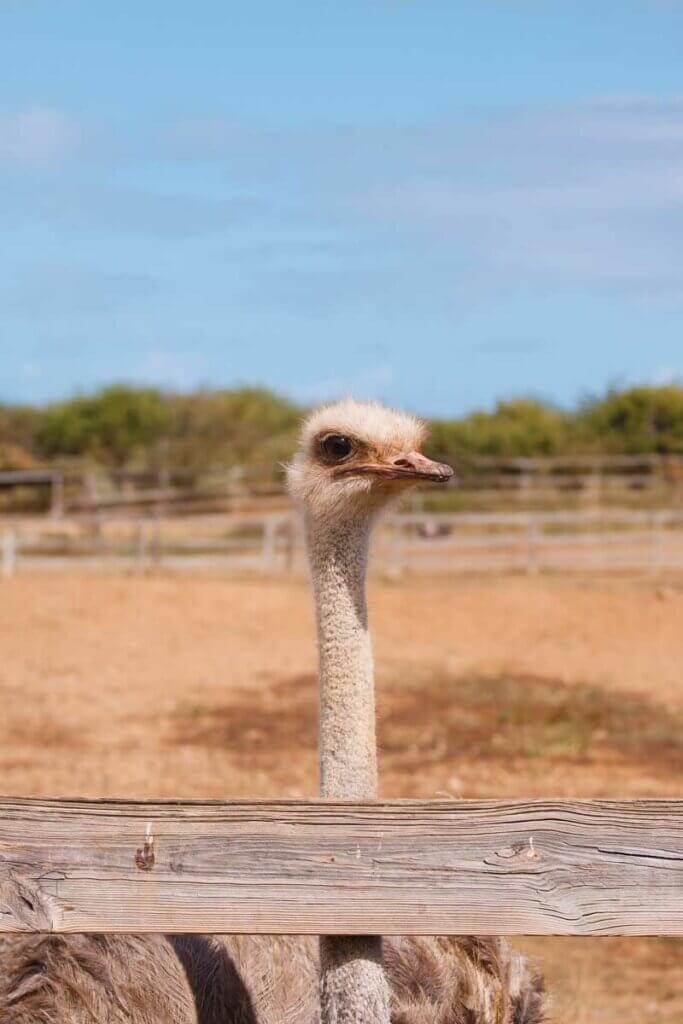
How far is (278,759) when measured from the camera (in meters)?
8.71

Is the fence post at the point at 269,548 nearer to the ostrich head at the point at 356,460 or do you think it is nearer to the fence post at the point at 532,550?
the fence post at the point at 532,550

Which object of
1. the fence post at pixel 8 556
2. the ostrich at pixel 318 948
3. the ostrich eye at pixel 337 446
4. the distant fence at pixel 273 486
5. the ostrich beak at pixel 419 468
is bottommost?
the ostrich at pixel 318 948

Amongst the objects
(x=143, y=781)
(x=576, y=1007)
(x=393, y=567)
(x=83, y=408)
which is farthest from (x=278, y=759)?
(x=83, y=408)

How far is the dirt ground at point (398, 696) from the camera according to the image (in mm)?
7625

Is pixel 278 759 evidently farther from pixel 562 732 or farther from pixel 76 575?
pixel 76 575

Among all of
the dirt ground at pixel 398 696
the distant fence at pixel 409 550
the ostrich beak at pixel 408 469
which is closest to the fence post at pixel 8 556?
the distant fence at pixel 409 550

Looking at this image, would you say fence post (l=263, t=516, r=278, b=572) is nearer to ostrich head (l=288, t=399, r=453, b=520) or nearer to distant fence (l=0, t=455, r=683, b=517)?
distant fence (l=0, t=455, r=683, b=517)

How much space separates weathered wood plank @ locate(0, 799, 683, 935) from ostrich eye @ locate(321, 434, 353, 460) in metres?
0.79

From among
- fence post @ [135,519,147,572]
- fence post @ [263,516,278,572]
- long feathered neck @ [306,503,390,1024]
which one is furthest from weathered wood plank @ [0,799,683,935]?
fence post @ [263,516,278,572]

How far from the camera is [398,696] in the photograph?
11188 millimetres

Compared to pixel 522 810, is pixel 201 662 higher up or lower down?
higher up

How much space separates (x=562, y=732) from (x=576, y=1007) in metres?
4.92

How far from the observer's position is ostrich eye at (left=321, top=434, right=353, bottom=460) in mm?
2732

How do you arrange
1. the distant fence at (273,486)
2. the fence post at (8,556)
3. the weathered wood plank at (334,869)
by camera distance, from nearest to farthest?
the weathered wood plank at (334,869)
the fence post at (8,556)
the distant fence at (273,486)
